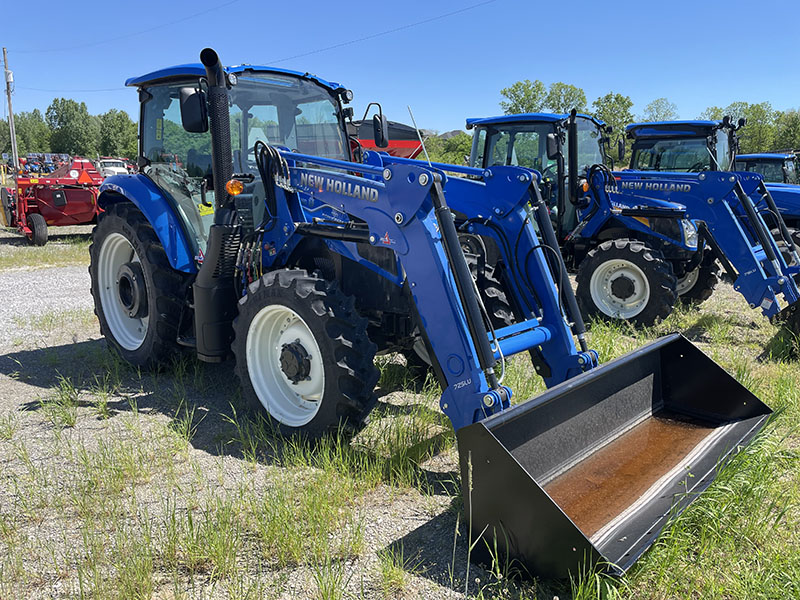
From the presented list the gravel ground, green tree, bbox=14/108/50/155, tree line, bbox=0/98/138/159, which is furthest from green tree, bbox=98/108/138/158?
the gravel ground

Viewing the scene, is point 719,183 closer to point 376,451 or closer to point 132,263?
point 376,451

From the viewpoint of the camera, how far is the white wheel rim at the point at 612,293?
7.07 metres

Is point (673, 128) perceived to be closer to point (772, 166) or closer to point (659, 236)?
point (659, 236)

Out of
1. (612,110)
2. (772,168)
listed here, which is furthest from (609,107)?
(772,168)

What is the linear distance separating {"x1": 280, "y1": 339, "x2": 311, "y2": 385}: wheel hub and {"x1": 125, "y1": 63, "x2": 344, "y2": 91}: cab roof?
2.03 meters

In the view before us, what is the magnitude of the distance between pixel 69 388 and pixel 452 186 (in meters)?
3.10

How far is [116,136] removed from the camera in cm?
6750

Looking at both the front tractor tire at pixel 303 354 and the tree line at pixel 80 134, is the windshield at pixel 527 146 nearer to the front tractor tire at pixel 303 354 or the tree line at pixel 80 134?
the front tractor tire at pixel 303 354

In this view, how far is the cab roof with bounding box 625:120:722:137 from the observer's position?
9.55m

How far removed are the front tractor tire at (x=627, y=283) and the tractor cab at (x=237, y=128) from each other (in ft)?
11.2

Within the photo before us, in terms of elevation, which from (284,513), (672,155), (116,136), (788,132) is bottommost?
(284,513)

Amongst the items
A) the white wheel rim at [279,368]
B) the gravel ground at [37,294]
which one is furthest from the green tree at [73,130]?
the white wheel rim at [279,368]

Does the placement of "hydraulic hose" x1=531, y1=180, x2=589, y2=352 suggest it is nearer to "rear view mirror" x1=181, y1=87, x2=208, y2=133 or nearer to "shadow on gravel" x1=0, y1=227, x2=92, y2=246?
"rear view mirror" x1=181, y1=87, x2=208, y2=133

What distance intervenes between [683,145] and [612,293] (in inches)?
155
